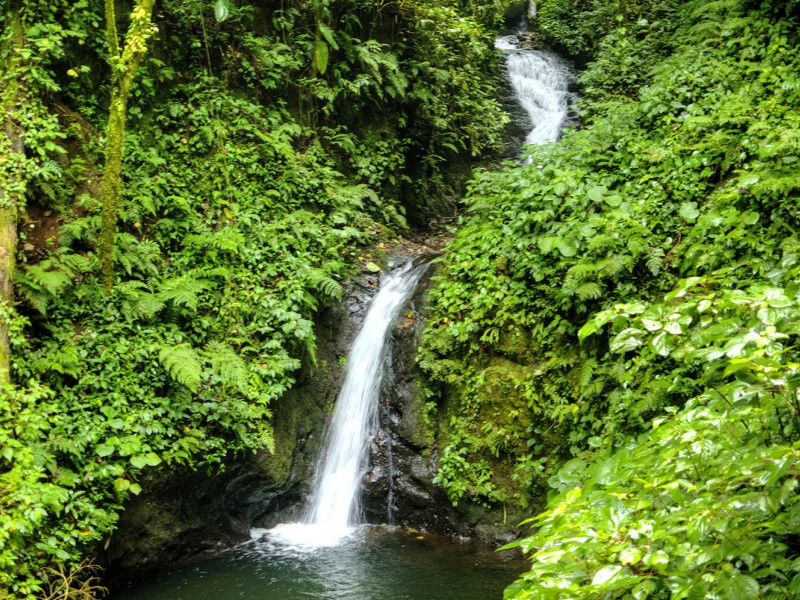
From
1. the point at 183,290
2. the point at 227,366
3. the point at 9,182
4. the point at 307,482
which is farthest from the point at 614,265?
the point at 9,182

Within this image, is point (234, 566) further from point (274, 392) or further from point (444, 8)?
point (444, 8)

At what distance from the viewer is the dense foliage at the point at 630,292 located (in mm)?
2715

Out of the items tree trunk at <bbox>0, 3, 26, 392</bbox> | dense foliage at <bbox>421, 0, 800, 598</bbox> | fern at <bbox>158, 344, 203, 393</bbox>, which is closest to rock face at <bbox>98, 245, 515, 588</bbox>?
dense foliage at <bbox>421, 0, 800, 598</bbox>

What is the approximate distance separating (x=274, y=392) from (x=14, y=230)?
128 inches

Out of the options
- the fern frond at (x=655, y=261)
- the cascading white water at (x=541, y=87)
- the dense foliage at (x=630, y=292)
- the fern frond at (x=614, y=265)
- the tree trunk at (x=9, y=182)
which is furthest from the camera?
the cascading white water at (x=541, y=87)

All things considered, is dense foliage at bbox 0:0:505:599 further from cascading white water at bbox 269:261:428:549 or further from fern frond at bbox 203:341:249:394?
cascading white water at bbox 269:261:428:549

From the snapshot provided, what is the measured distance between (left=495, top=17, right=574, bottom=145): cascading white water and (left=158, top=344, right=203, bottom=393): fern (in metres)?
8.92

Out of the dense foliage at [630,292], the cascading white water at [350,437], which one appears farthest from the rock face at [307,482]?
the dense foliage at [630,292]

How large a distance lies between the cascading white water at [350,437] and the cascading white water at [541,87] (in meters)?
5.89

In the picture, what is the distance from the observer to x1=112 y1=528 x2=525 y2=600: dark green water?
5.93 m

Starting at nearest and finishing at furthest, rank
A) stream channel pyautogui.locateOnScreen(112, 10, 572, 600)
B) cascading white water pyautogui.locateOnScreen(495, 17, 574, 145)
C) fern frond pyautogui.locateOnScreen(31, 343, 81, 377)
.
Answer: fern frond pyautogui.locateOnScreen(31, 343, 81, 377), stream channel pyautogui.locateOnScreen(112, 10, 572, 600), cascading white water pyautogui.locateOnScreen(495, 17, 574, 145)

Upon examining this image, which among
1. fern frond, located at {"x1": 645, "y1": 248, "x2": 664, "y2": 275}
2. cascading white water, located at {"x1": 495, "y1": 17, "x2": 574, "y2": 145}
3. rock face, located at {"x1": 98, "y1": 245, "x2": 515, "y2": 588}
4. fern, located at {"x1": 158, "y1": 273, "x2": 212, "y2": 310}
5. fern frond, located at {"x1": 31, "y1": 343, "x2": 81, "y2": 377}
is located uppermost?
cascading white water, located at {"x1": 495, "y1": 17, "x2": 574, "y2": 145}

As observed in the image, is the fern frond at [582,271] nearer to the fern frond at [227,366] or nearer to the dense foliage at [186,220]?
the dense foliage at [186,220]

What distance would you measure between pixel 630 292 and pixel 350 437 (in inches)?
160
